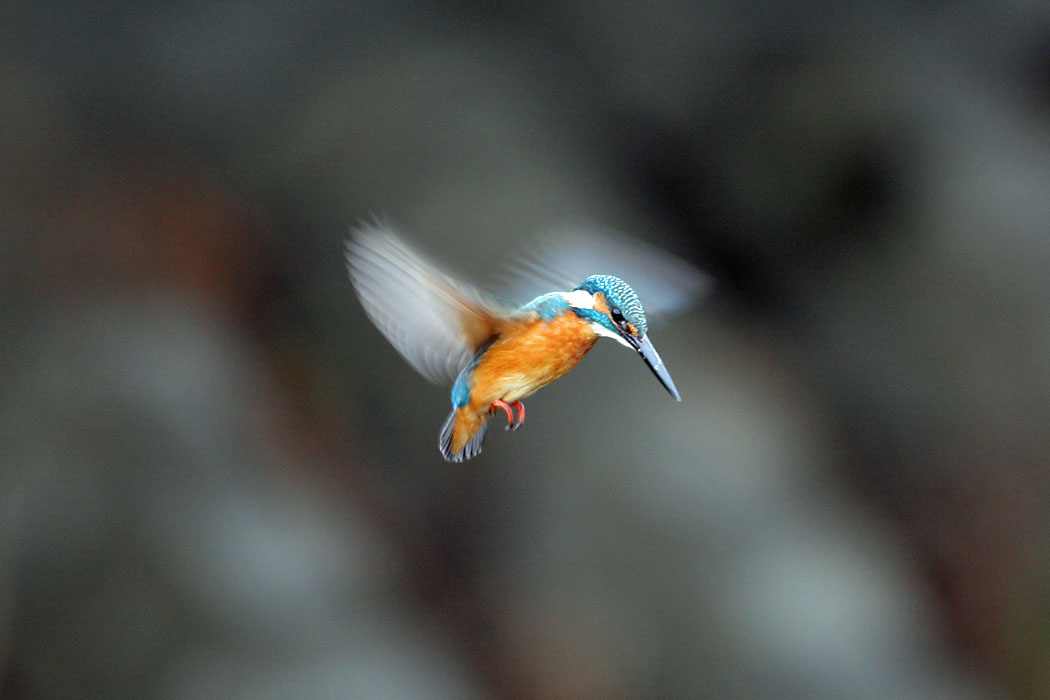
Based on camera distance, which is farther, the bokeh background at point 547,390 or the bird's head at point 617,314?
the bokeh background at point 547,390

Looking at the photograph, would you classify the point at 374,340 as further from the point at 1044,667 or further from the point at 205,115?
the point at 1044,667

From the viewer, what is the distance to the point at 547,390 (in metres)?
1.22

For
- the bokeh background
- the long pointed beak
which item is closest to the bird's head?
the long pointed beak

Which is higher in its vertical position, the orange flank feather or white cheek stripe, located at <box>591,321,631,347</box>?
white cheek stripe, located at <box>591,321,631,347</box>

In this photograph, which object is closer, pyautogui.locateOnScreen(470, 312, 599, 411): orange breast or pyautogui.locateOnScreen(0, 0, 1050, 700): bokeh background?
pyautogui.locateOnScreen(470, 312, 599, 411): orange breast

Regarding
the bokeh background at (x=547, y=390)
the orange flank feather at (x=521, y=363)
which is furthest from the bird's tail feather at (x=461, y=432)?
the bokeh background at (x=547, y=390)

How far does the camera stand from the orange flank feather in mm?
259

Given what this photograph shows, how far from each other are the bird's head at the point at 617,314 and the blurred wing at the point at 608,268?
0.03 metres

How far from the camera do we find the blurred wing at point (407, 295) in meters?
0.25

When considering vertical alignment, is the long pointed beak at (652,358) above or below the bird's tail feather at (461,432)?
above

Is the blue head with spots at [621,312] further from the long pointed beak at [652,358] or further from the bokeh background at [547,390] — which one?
the bokeh background at [547,390]

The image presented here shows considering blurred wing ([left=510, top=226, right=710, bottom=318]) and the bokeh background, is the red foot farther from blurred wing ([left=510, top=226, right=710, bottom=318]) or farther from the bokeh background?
the bokeh background

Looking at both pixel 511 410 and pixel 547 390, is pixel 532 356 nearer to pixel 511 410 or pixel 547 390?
pixel 511 410

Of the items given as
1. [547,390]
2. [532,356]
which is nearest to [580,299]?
[532,356]
